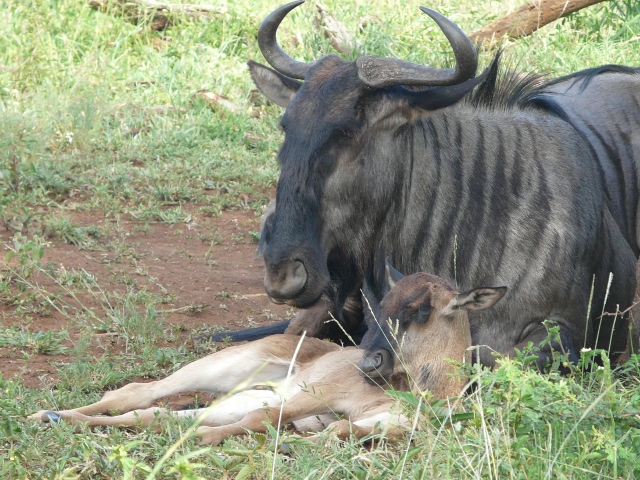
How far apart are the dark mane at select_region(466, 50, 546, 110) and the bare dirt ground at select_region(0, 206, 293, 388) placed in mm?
1884

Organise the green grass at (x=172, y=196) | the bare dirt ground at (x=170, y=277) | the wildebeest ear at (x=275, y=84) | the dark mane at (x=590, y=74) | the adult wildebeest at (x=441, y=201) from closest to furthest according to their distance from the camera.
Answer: the green grass at (x=172, y=196), the adult wildebeest at (x=441, y=201), the wildebeest ear at (x=275, y=84), the bare dirt ground at (x=170, y=277), the dark mane at (x=590, y=74)

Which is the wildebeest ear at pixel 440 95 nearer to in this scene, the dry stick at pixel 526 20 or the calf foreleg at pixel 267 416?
the calf foreleg at pixel 267 416

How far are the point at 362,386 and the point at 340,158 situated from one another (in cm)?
97

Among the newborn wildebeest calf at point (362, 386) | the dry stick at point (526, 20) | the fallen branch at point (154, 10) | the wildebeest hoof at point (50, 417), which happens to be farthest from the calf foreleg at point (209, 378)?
the fallen branch at point (154, 10)

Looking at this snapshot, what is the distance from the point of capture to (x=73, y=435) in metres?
3.77

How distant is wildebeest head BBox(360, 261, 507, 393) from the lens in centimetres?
392

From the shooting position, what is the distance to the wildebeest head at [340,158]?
4250 mm

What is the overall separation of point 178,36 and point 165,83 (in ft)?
3.41

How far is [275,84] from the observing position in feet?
16.3

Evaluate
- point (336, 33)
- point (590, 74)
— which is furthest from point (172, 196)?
point (590, 74)

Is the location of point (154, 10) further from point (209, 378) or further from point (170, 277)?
point (209, 378)

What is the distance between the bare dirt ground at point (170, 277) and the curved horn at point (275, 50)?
1.49 meters

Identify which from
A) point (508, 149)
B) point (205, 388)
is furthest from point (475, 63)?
point (205, 388)

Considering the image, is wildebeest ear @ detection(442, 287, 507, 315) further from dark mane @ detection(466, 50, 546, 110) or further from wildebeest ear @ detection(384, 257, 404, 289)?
dark mane @ detection(466, 50, 546, 110)
